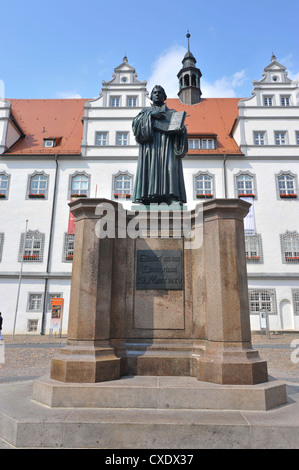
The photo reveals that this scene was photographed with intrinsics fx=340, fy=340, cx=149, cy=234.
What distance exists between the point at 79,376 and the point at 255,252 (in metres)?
17.5

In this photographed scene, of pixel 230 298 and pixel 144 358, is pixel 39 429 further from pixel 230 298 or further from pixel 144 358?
pixel 230 298

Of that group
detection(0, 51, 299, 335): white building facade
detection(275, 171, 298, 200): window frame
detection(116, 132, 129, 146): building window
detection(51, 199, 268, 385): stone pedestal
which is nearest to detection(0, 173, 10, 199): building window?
detection(0, 51, 299, 335): white building facade

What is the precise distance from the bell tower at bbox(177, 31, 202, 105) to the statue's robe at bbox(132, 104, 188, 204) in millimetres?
22925

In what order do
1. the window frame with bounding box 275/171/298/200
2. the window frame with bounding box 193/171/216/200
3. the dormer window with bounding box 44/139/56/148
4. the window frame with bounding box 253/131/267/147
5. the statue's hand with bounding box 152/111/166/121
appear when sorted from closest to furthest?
the statue's hand with bounding box 152/111/166/121
the window frame with bounding box 275/171/298/200
the window frame with bounding box 193/171/216/200
the window frame with bounding box 253/131/267/147
the dormer window with bounding box 44/139/56/148

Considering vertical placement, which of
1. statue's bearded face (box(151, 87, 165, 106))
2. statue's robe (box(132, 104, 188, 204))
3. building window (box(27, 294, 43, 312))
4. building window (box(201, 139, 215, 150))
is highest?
building window (box(201, 139, 215, 150))

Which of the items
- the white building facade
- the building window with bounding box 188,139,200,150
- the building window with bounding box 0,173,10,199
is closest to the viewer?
the white building facade

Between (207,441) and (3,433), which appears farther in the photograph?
(3,433)

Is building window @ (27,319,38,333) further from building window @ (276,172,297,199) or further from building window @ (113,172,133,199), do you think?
building window @ (276,172,297,199)

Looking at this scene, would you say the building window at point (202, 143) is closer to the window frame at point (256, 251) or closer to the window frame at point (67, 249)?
the window frame at point (256, 251)

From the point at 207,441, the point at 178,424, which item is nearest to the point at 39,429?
the point at 178,424

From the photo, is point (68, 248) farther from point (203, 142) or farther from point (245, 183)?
point (245, 183)

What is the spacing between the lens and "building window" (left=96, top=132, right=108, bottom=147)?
21.6 m

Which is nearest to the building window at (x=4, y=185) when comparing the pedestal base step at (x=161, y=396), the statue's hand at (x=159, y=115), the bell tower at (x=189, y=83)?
the bell tower at (x=189, y=83)

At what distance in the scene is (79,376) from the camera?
3.71 meters
